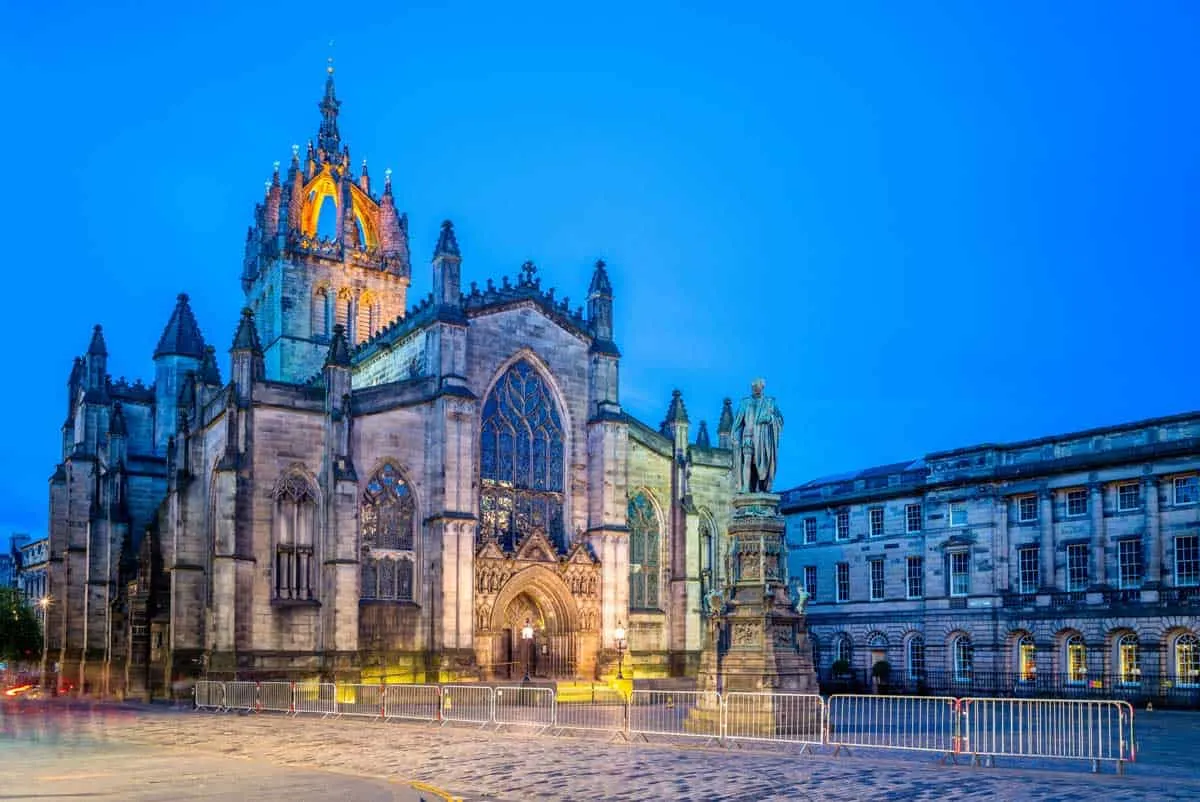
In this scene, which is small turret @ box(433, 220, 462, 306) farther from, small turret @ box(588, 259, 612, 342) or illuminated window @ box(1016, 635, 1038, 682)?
illuminated window @ box(1016, 635, 1038, 682)

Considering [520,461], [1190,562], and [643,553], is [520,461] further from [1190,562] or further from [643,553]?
[1190,562]

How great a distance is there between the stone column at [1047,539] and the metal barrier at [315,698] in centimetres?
2892

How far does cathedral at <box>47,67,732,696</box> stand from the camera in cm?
4275

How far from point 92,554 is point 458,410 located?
21063 mm

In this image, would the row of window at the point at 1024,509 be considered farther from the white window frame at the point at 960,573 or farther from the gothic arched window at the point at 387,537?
the gothic arched window at the point at 387,537

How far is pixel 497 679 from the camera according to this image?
154 ft

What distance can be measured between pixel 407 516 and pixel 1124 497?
1094 inches

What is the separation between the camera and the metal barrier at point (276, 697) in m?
36.2

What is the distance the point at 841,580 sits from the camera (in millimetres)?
59875

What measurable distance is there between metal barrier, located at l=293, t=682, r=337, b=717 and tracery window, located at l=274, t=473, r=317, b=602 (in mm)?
4314

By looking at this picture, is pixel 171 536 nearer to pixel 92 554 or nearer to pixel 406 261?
pixel 92 554

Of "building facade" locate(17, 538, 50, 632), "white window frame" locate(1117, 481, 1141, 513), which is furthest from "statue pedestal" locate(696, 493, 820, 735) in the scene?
"building facade" locate(17, 538, 50, 632)

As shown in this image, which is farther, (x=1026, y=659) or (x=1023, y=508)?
(x=1023, y=508)

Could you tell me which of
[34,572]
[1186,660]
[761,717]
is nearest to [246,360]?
[761,717]
